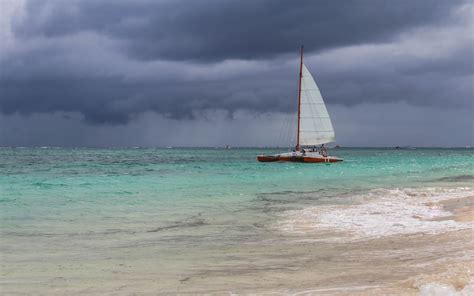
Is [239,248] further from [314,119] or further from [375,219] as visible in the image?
[314,119]

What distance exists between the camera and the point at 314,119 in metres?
66.7

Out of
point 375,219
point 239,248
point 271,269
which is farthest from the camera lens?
point 375,219

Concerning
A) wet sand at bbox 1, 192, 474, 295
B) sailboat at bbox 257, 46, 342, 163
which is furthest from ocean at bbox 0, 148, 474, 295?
sailboat at bbox 257, 46, 342, 163

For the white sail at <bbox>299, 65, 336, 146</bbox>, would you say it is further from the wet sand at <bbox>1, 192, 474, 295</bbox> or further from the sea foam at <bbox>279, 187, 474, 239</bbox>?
the wet sand at <bbox>1, 192, 474, 295</bbox>

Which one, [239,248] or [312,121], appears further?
[312,121]

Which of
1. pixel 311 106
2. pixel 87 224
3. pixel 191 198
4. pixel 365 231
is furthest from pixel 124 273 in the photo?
pixel 311 106

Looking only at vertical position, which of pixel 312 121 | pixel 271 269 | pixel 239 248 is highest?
pixel 312 121

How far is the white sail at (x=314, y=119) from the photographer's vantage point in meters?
66.6

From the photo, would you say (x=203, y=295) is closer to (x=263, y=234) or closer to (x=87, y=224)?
(x=263, y=234)

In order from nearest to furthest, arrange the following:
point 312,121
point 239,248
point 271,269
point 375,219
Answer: point 271,269 → point 239,248 → point 375,219 → point 312,121

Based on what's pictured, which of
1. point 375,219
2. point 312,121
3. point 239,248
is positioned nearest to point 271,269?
point 239,248

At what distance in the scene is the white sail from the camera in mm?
66562

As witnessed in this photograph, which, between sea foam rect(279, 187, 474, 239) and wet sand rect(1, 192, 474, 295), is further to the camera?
sea foam rect(279, 187, 474, 239)

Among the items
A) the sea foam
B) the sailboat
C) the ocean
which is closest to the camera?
the ocean
